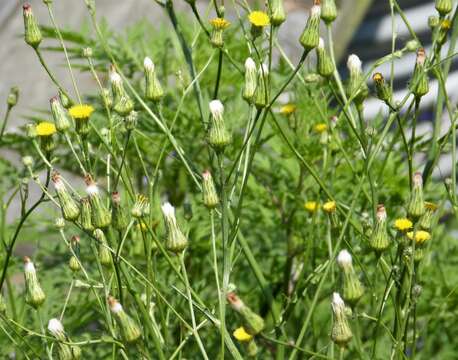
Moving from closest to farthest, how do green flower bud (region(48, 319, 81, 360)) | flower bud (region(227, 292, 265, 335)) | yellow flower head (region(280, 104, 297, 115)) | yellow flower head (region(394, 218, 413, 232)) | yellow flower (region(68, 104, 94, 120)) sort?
1. flower bud (region(227, 292, 265, 335))
2. green flower bud (region(48, 319, 81, 360))
3. yellow flower head (region(394, 218, 413, 232))
4. yellow flower (region(68, 104, 94, 120))
5. yellow flower head (region(280, 104, 297, 115))

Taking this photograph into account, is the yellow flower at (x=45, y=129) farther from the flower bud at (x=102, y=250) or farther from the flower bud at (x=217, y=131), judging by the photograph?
the flower bud at (x=217, y=131)

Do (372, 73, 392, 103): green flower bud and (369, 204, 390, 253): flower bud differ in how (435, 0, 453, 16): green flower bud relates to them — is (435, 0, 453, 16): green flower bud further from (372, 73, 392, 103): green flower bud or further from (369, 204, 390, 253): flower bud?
(369, 204, 390, 253): flower bud

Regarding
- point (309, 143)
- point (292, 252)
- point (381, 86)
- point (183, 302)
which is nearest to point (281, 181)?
point (309, 143)

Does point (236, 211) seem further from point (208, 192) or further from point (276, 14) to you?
point (276, 14)

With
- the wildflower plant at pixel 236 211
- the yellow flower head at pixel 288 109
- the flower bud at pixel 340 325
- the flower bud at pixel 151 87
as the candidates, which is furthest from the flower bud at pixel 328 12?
the flower bud at pixel 340 325

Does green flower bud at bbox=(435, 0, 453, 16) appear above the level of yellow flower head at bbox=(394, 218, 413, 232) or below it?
above

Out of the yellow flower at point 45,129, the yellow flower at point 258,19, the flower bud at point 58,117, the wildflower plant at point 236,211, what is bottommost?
the wildflower plant at point 236,211

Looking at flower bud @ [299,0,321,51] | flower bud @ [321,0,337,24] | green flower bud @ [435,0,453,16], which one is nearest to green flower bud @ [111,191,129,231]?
flower bud @ [299,0,321,51]

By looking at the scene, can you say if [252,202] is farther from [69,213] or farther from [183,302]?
[69,213]
